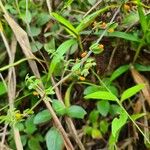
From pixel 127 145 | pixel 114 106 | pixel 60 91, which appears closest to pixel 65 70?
pixel 60 91

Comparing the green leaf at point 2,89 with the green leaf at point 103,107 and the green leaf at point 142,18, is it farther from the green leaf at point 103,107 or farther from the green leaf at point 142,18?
the green leaf at point 142,18

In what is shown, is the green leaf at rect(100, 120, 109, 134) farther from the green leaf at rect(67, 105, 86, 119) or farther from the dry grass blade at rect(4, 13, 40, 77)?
the dry grass blade at rect(4, 13, 40, 77)

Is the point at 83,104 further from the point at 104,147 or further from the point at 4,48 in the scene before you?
the point at 4,48

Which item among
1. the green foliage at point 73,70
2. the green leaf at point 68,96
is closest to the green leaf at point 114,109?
the green foliage at point 73,70

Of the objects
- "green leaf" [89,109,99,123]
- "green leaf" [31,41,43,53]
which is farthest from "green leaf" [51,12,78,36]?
"green leaf" [89,109,99,123]

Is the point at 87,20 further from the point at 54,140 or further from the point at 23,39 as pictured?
the point at 54,140

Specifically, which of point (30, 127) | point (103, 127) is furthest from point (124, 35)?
point (30, 127)
